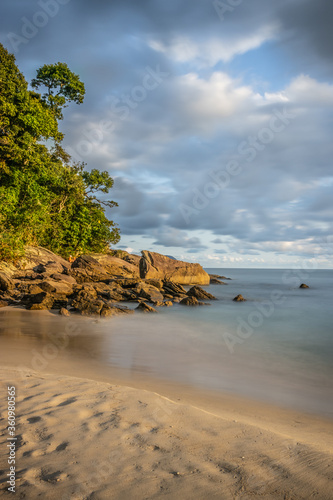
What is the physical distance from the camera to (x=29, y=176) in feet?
77.3

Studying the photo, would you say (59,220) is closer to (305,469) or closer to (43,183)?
(43,183)

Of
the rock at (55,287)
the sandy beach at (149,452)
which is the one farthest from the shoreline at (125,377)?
the rock at (55,287)

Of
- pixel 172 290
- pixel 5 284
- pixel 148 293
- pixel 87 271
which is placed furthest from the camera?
pixel 87 271

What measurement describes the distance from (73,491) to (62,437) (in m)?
0.82

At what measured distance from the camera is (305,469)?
2.65 metres

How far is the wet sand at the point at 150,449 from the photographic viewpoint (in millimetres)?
2342

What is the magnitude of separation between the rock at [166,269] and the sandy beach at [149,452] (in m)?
26.2

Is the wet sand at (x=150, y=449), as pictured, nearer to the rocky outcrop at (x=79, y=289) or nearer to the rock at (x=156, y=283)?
the rocky outcrop at (x=79, y=289)

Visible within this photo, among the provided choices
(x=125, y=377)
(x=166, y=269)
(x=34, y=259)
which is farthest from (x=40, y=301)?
(x=166, y=269)

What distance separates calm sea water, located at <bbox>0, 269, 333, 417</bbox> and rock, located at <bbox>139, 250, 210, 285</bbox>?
1599 centimetres

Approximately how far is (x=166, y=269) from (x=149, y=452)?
29.2m

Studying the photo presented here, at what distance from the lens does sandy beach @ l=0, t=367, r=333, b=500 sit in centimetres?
233

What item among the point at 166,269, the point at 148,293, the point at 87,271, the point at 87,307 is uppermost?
the point at 166,269

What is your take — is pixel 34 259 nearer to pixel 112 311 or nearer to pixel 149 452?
pixel 112 311
